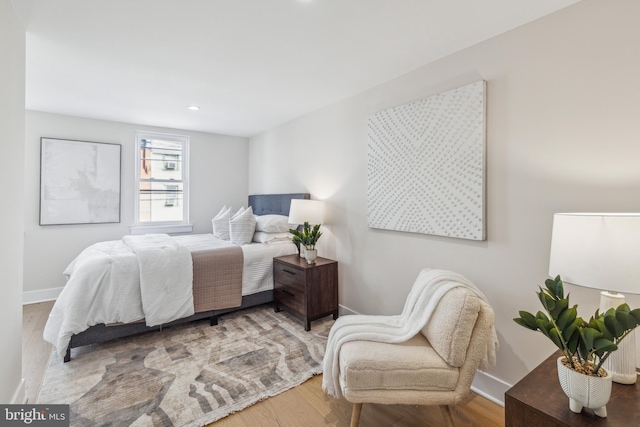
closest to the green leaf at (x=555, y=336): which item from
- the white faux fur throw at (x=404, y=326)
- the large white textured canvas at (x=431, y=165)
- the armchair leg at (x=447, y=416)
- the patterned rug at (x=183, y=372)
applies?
the white faux fur throw at (x=404, y=326)

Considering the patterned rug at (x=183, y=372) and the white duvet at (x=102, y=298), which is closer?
the patterned rug at (x=183, y=372)

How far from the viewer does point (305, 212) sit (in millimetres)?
3203

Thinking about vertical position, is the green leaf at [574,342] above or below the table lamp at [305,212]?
below

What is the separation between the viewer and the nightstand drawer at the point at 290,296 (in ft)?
9.49

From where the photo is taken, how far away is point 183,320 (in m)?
2.84

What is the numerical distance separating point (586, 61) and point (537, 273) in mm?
1209

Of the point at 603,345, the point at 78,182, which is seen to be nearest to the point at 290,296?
the point at 603,345

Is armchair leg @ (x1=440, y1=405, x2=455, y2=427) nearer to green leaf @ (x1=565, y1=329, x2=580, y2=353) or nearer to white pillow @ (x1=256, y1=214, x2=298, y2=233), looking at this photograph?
green leaf @ (x1=565, y1=329, x2=580, y2=353)

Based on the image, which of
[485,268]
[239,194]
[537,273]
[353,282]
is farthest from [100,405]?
[239,194]

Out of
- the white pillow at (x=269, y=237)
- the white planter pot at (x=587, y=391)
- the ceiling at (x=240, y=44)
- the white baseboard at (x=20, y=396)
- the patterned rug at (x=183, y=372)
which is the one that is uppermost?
the ceiling at (x=240, y=44)

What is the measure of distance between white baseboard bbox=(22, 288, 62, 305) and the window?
1175mm

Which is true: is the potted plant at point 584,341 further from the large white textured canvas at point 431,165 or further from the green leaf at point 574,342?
the large white textured canvas at point 431,165

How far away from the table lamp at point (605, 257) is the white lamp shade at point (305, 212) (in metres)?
2.27

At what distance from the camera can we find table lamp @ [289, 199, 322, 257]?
3199 millimetres
